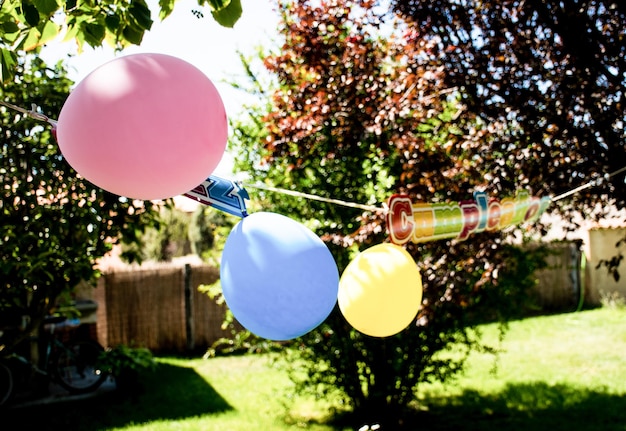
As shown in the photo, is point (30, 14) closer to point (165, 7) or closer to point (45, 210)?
point (165, 7)

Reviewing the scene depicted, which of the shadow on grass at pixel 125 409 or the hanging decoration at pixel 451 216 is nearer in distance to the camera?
the hanging decoration at pixel 451 216

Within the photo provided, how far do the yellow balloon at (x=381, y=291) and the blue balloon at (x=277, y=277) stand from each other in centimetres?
31

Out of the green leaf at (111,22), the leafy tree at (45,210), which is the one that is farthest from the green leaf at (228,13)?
the leafy tree at (45,210)

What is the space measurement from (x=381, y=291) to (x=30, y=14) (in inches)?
74.3

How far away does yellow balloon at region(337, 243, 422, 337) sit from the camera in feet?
7.55

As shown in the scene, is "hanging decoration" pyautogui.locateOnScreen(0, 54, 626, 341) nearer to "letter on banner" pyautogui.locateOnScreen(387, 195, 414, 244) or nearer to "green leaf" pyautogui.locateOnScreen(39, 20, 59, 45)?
"letter on banner" pyautogui.locateOnScreen(387, 195, 414, 244)

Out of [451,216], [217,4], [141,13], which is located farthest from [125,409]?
[217,4]

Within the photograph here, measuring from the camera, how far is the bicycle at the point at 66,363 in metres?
7.09

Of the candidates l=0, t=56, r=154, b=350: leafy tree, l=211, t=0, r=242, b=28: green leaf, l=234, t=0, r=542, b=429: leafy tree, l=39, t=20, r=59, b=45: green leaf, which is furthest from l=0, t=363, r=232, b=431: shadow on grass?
l=211, t=0, r=242, b=28: green leaf

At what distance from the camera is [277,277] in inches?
74.2

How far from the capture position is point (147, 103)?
5.21 ft

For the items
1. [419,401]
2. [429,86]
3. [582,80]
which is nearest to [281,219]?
[429,86]

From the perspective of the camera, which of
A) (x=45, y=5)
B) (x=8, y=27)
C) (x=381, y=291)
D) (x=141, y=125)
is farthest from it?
(x=8, y=27)

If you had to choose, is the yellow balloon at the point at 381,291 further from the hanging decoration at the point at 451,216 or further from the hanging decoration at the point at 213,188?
the hanging decoration at the point at 451,216
